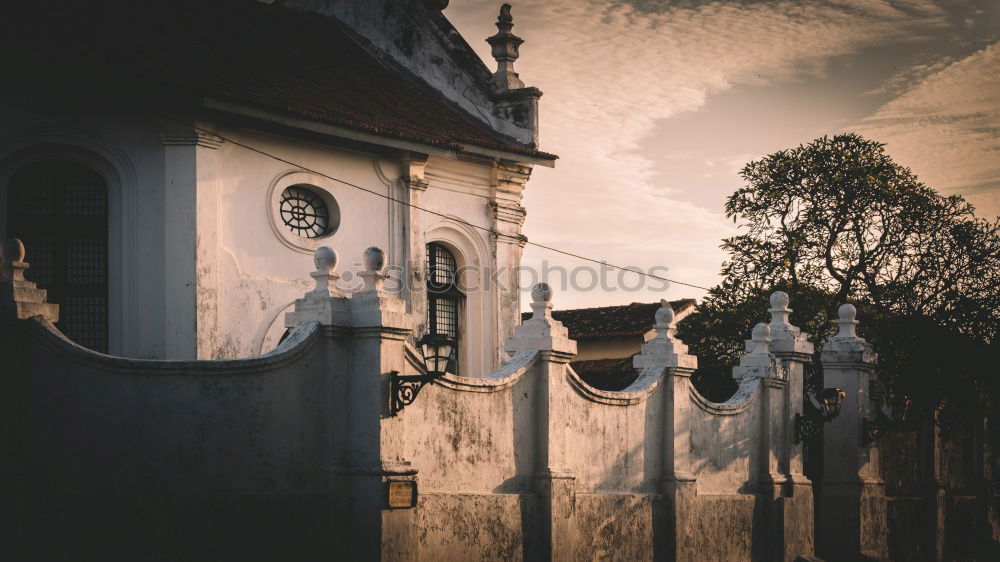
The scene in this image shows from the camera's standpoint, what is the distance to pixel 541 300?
43.3 ft

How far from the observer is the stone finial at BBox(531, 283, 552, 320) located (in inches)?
519

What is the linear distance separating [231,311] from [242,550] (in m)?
6.57

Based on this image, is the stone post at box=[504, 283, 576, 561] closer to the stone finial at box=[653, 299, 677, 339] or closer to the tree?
the stone finial at box=[653, 299, 677, 339]

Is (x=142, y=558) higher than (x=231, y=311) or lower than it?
lower

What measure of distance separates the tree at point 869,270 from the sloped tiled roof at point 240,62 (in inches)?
155

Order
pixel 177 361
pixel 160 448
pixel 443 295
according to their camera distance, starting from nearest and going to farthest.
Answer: pixel 160 448 < pixel 177 361 < pixel 443 295

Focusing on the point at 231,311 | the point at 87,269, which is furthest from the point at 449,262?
the point at 87,269

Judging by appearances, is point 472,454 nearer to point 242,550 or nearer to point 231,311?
point 242,550

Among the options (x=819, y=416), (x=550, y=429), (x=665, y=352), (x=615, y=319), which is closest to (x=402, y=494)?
(x=550, y=429)

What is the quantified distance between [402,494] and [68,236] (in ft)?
23.9

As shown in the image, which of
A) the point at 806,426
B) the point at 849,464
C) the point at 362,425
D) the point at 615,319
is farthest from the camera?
the point at 615,319

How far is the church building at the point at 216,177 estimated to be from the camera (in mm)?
15706

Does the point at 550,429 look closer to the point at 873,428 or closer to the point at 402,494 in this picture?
the point at 402,494

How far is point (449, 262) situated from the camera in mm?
20656
